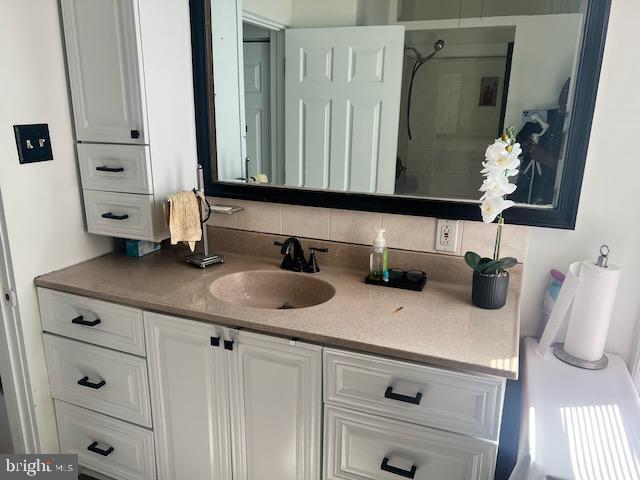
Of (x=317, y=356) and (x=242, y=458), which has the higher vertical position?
(x=317, y=356)

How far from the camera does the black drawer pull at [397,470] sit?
4.18 feet

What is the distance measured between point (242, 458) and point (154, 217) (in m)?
0.86

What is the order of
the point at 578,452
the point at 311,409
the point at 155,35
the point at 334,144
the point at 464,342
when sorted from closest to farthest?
the point at 578,452
the point at 464,342
the point at 311,409
the point at 155,35
the point at 334,144

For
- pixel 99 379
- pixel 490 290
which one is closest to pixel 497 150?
pixel 490 290

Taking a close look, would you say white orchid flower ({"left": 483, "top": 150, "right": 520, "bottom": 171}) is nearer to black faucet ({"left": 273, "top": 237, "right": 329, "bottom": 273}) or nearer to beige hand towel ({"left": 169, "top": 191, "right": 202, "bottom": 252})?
black faucet ({"left": 273, "top": 237, "right": 329, "bottom": 273})

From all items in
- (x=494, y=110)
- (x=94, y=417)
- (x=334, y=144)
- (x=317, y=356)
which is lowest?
(x=94, y=417)

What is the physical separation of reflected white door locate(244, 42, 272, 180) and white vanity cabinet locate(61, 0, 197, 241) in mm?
223

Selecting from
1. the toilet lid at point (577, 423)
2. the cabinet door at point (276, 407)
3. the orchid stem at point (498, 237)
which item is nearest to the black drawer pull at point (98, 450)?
the cabinet door at point (276, 407)

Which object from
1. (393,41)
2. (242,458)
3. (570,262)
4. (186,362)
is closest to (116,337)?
(186,362)

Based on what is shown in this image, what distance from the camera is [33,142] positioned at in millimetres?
1603

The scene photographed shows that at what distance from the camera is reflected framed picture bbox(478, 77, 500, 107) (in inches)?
58.4

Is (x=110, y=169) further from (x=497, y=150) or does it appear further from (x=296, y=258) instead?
(x=497, y=150)

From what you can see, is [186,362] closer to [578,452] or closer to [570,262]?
[578,452]

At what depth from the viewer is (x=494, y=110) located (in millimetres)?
1505
